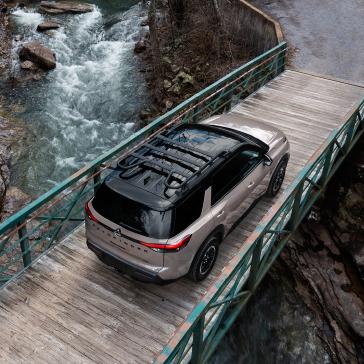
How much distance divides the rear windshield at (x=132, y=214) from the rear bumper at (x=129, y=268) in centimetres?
52

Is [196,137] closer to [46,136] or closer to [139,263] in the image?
[139,263]

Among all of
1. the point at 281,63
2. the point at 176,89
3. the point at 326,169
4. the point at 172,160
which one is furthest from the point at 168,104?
the point at 172,160

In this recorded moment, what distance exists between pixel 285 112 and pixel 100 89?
9212 mm

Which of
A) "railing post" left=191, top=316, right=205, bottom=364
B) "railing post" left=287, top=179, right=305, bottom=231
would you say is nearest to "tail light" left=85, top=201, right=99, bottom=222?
"railing post" left=191, top=316, right=205, bottom=364

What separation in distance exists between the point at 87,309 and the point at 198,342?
72.4 inches

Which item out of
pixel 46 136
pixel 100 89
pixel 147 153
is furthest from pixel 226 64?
pixel 147 153

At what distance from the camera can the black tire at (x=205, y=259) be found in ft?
23.0

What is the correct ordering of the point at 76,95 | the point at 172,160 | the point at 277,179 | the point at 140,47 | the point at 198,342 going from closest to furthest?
the point at 198,342 → the point at 172,160 → the point at 277,179 → the point at 76,95 → the point at 140,47

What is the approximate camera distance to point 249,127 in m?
9.23

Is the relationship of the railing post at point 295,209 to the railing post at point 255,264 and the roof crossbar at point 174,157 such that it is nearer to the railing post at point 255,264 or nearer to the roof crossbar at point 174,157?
the railing post at point 255,264

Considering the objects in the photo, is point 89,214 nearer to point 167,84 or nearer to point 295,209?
point 295,209

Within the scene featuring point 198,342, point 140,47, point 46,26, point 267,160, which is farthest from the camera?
point 46,26

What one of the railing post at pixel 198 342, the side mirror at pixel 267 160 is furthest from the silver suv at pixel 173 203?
the railing post at pixel 198 342

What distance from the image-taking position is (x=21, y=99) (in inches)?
717
